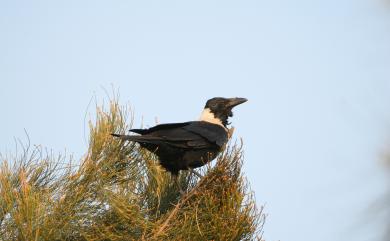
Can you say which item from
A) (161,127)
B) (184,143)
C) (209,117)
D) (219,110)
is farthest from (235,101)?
(161,127)

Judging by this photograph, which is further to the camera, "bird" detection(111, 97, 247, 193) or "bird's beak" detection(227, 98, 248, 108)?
"bird's beak" detection(227, 98, 248, 108)

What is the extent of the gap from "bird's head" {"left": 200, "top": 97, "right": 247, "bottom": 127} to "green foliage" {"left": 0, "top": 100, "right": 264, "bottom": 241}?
1.35 m

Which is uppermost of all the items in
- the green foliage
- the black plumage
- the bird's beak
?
the bird's beak

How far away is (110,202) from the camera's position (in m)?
5.65

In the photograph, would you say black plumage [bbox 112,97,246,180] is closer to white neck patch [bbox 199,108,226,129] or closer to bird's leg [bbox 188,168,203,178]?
bird's leg [bbox 188,168,203,178]

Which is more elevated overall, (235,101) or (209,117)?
(235,101)

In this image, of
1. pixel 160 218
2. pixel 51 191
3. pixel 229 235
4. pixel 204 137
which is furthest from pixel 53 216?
pixel 204 137

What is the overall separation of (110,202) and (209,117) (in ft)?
7.17

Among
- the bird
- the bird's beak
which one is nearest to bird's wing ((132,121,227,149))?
the bird

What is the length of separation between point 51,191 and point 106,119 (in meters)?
0.86

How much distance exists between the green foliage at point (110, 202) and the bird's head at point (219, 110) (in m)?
1.35

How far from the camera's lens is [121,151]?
6.18 metres

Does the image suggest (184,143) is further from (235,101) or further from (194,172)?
(235,101)

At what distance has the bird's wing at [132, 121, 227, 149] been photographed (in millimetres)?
6551
